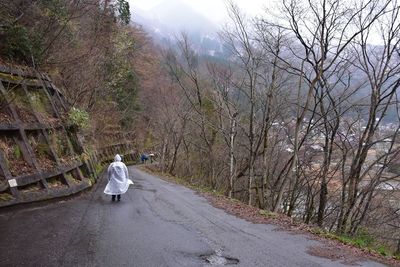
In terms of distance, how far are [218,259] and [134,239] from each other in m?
1.89

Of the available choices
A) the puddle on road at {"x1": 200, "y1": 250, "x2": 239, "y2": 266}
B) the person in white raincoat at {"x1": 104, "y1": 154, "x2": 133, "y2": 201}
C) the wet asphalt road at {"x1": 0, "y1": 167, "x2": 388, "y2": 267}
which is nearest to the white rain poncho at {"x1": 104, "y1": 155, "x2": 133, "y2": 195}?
the person in white raincoat at {"x1": 104, "y1": 154, "x2": 133, "y2": 201}

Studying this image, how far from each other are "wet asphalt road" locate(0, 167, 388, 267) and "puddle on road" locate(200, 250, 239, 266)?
0.02 meters

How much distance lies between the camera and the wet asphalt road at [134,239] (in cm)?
652

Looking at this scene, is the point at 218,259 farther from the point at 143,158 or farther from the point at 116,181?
the point at 143,158

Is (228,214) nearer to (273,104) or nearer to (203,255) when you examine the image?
(203,255)

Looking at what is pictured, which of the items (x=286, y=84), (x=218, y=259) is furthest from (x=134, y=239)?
(x=286, y=84)

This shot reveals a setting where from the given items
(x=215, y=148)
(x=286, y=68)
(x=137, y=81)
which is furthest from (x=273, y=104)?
(x=137, y=81)

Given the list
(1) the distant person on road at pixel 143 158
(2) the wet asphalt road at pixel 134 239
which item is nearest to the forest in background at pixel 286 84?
(2) the wet asphalt road at pixel 134 239

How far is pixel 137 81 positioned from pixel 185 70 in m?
24.4

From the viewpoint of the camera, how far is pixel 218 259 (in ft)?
23.0

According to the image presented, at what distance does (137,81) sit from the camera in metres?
50.8

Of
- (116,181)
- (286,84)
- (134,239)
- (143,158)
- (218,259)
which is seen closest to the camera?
(218,259)

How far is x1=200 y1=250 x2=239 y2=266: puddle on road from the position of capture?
6780 mm

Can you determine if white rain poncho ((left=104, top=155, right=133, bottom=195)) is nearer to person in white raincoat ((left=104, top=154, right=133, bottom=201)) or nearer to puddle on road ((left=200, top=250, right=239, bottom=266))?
person in white raincoat ((left=104, top=154, right=133, bottom=201))
